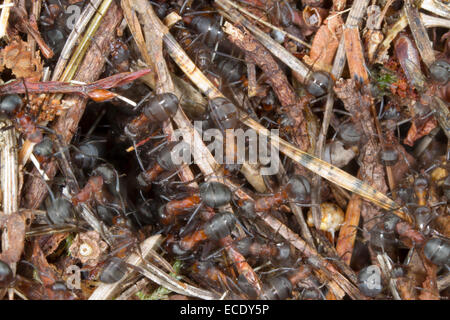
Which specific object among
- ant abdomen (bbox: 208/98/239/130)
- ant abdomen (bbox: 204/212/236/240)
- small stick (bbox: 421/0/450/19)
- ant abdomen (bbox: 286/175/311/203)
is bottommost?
ant abdomen (bbox: 204/212/236/240)

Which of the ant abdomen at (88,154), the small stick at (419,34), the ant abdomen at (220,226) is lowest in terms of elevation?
the ant abdomen at (220,226)

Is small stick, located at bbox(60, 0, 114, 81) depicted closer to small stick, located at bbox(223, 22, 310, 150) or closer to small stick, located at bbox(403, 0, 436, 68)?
small stick, located at bbox(223, 22, 310, 150)

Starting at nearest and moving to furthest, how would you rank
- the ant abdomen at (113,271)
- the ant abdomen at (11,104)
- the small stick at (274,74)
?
the ant abdomen at (113,271) < the ant abdomen at (11,104) < the small stick at (274,74)

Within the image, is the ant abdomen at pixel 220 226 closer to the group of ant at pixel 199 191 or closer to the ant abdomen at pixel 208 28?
the group of ant at pixel 199 191

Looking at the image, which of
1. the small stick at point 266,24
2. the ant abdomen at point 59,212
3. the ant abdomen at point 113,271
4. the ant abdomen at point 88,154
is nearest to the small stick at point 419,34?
the small stick at point 266,24

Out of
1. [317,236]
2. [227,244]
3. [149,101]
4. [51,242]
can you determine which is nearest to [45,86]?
[149,101]

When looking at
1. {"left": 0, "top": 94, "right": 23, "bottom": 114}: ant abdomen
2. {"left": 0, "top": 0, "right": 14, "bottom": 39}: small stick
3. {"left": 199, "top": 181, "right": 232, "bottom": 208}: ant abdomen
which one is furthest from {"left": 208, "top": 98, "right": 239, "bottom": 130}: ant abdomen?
{"left": 0, "top": 0, "right": 14, "bottom": 39}: small stick
